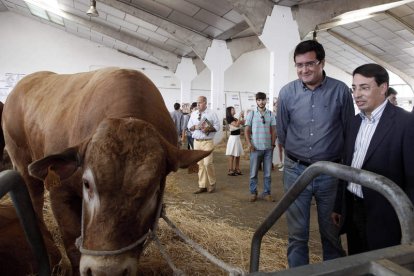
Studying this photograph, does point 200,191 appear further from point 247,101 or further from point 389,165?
point 247,101

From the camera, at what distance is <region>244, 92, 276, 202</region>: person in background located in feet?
20.4

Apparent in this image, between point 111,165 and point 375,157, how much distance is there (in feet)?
5.29

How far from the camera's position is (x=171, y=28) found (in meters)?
12.0

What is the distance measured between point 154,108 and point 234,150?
610cm

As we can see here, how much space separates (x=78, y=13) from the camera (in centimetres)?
1490

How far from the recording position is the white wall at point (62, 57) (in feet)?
59.4

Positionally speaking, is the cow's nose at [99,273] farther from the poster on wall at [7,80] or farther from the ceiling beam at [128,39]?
the poster on wall at [7,80]

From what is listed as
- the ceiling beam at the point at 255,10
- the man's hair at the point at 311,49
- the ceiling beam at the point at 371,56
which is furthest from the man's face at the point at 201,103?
the ceiling beam at the point at 371,56

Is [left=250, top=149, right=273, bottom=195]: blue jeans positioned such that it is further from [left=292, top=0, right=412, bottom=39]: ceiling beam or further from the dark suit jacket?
the dark suit jacket

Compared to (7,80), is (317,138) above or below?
below

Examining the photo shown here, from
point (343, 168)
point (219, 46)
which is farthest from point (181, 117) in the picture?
point (343, 168)

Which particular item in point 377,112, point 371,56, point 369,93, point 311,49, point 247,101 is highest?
point 371,56

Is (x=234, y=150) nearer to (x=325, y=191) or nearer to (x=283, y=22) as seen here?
(x=283, y=22)

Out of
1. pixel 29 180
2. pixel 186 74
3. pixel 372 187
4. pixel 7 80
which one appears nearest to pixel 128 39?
pixel 186 74
